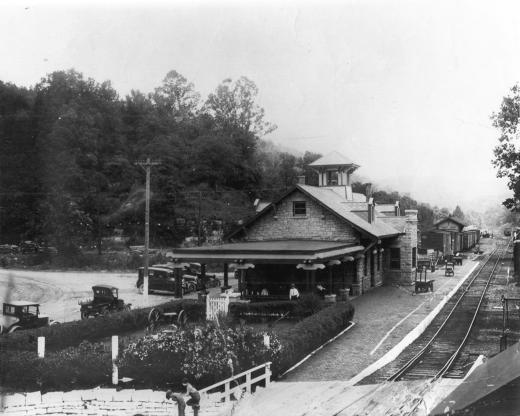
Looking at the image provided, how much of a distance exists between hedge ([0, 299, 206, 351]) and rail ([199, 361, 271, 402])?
5.95m

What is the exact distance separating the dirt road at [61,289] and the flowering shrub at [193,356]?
38.8 ft

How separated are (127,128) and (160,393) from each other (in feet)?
202

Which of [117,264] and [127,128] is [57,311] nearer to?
[117,264]

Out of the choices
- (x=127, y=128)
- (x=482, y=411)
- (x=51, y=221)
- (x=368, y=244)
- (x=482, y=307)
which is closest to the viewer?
(x=482, y=411)

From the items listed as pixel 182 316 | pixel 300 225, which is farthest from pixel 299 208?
pixel 182 316

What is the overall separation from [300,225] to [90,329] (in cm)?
1618

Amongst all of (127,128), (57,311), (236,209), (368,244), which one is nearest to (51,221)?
(236,209)

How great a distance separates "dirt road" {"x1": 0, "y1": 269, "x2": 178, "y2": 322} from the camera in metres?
26.7

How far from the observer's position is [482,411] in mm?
6219

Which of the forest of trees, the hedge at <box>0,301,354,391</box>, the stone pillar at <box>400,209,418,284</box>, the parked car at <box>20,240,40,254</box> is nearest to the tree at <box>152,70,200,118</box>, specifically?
the forest of trees

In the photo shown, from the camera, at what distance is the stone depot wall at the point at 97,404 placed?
1091cm

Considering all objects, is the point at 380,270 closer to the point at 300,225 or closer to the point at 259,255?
the point at 300,225

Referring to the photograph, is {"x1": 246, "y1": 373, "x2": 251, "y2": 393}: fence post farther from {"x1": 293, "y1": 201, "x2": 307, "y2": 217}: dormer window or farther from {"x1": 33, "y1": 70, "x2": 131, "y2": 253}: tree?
{"x1": 33, "y1": 70, "x2": 131, "y2": 253}: tree

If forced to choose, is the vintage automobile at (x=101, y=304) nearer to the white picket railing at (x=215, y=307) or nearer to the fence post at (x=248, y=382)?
the white picket railing at (x=215, y=307)
